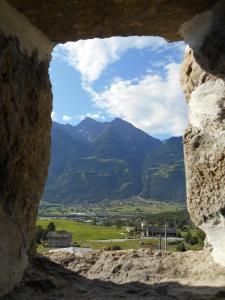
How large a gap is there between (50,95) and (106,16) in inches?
42.1

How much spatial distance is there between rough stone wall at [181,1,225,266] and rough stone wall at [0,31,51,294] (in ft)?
A: 5.52

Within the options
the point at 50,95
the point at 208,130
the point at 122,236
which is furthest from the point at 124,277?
the point at 122,236

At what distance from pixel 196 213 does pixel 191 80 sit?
1.59 meters

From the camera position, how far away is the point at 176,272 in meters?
5.15

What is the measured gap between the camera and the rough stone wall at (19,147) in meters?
4.18

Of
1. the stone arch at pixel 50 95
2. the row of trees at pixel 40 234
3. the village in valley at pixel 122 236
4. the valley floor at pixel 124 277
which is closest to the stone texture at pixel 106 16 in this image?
the stone arch at pixel 50 95

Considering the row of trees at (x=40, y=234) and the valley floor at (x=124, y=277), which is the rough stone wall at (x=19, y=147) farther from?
the row of trees at (x=40, y=234)

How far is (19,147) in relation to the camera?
4512 mm

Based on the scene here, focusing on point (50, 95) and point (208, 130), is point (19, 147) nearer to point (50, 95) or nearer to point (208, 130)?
point (50, 95)

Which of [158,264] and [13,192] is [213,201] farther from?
[13,192]

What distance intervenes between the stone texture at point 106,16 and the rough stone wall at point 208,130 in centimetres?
27

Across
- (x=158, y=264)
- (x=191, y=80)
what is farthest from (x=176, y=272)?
(x=191, y=80)

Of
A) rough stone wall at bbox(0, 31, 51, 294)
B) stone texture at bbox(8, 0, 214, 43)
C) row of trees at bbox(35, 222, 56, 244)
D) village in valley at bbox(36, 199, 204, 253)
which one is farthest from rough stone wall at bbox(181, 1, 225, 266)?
row of trees at bbox(35, 222, 56, 244)

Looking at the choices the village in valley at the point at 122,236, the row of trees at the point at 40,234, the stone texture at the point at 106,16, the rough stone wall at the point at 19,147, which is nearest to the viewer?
the rough stone wall at the point at 19,147
